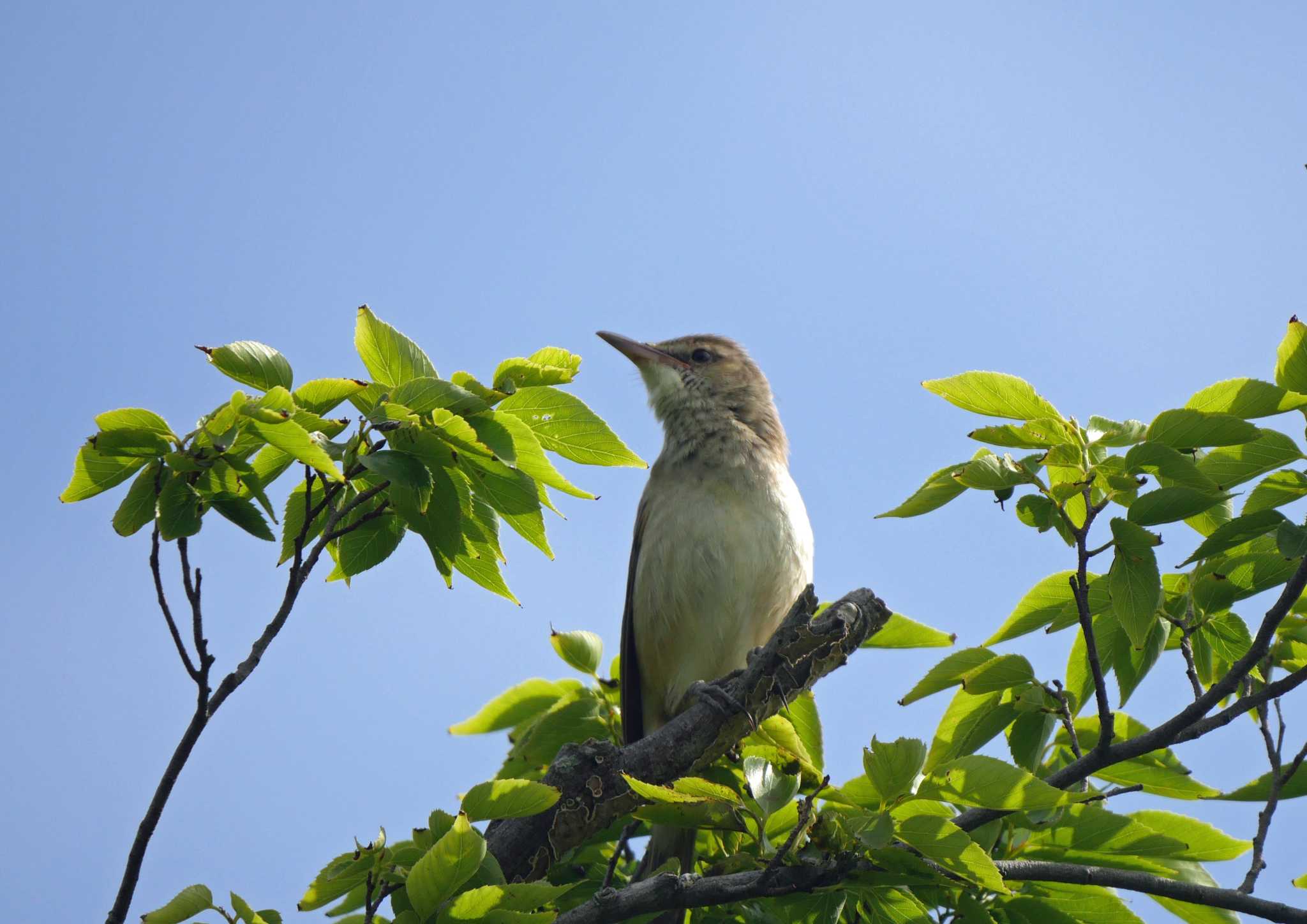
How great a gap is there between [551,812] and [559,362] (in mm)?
1623

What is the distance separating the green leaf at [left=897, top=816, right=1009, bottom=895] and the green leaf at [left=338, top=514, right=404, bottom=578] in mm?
2003

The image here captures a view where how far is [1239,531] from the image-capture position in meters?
3.56

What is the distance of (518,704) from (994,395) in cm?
263

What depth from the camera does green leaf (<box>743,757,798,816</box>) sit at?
10.9 feet

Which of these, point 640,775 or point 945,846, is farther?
point 640,775

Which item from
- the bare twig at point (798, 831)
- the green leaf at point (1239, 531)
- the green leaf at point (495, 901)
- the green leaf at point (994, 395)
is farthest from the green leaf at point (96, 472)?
the green leaf at point (1239, 531)

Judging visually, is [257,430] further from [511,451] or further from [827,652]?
[827,652]

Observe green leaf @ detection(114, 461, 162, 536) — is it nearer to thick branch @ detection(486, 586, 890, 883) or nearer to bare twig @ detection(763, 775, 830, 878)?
thick branch @ detection(486, 586, 890, 883)

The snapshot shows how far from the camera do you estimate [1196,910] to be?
12.4ft

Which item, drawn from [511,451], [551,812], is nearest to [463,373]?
[511,451]

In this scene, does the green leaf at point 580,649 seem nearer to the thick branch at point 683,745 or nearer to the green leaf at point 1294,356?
the thick branch at point 683,745

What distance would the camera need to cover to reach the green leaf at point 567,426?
381cm

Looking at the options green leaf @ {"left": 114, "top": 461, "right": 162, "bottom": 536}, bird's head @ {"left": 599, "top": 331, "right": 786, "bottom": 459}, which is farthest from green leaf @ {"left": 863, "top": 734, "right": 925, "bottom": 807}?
bird's head @ {"left": 599, "top": 331, "right": 786, "bottom": 459}

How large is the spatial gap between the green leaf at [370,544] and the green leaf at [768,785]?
4.92ft
